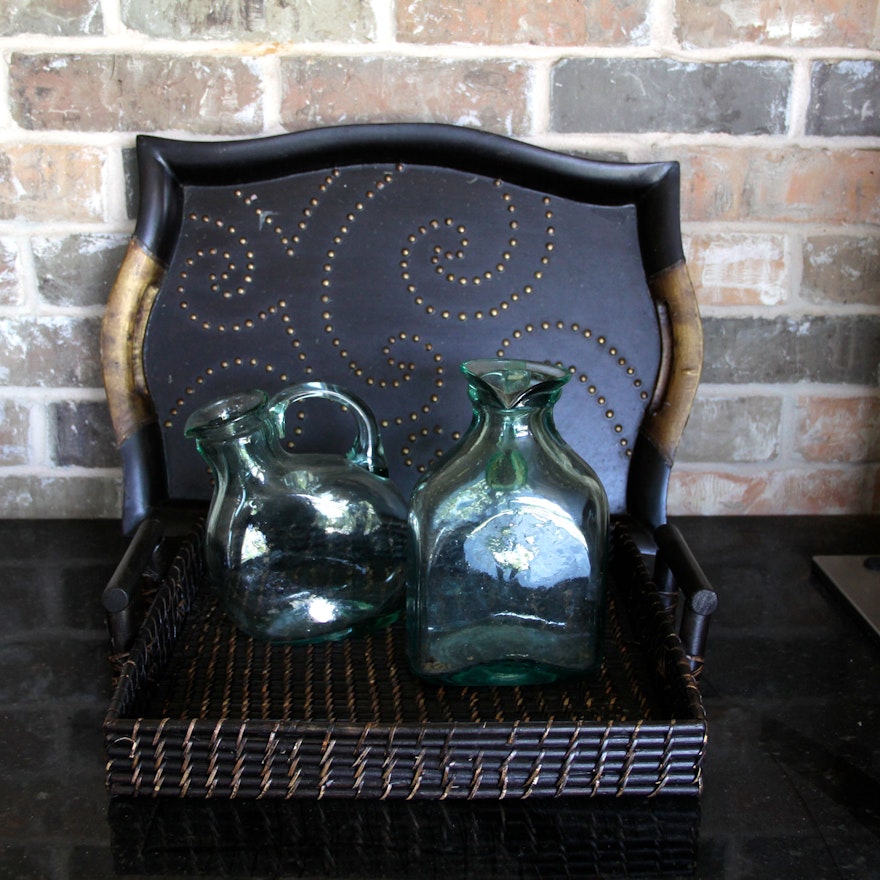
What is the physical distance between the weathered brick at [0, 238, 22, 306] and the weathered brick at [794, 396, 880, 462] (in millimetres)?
794

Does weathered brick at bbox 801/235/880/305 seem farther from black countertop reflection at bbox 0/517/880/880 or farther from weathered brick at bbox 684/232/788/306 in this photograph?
black countertop reflection at bbox 0/517/880/880

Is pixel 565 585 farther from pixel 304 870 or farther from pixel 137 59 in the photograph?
pixel 137 59

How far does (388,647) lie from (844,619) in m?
0.40

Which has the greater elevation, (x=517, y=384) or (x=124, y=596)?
(x=517, y=384)

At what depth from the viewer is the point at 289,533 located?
29.9 inches

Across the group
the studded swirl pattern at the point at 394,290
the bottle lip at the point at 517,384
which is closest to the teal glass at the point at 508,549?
the bottle lip at the point at 517,384

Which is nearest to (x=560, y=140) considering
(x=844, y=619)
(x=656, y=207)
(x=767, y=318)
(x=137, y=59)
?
(x=656, y=207)

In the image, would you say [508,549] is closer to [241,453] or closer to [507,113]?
[241,453]

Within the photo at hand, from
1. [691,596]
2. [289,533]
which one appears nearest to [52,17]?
[289,533]

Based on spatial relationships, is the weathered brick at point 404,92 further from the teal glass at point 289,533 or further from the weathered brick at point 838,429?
the weathered brick at point 838,429

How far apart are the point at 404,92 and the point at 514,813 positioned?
2.12 feet

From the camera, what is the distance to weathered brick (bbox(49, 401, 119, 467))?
1.05 m

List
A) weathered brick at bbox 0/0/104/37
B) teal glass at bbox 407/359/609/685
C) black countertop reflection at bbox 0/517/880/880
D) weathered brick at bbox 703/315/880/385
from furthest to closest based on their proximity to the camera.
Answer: weathered brick at bbox 703/315/880/385 → weathered brick at bbox 0/0/104/37 → teal glass at bbox 407/359/609/685 → black countertop reflection at bbox 0/517/880/880

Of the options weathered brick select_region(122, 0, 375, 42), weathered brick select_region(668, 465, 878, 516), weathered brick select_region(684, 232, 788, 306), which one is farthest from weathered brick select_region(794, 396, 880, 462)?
weathered brick select_region(122, 0, 375, 42)
